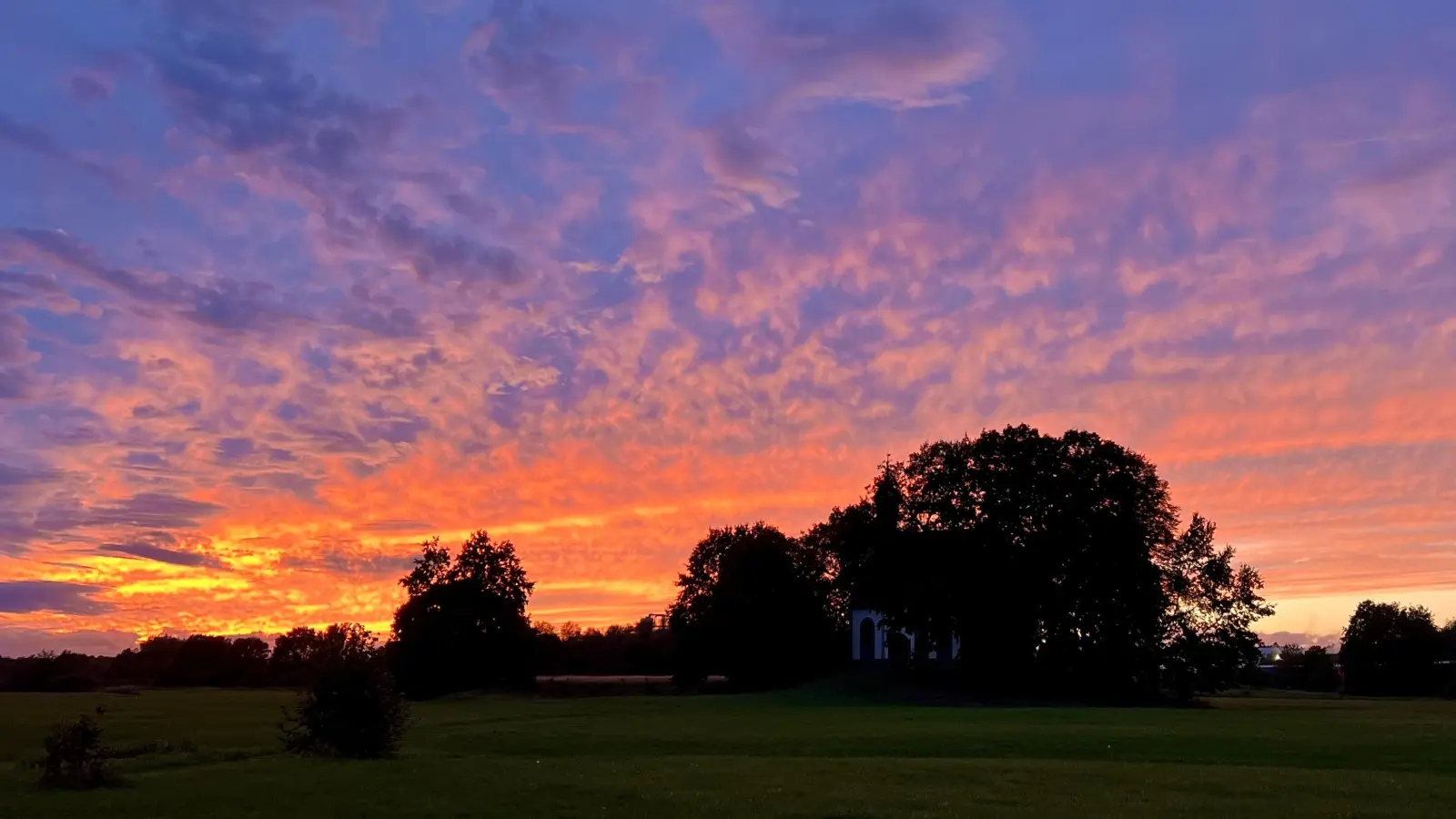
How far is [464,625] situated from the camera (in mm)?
107188

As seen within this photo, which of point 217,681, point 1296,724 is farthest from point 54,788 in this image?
point 217,681

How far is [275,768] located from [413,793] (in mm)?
7790

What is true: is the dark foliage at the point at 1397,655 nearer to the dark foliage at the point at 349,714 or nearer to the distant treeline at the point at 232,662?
the distant treeline at the point at 232,662

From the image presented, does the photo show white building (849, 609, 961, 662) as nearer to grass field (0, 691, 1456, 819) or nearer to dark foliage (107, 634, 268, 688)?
grass field (0, 691, 1456, 819)

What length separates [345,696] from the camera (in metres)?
36.7

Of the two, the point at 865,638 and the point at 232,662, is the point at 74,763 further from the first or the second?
the point at 232,662

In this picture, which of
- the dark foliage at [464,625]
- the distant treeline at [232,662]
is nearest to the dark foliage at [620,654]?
the distant treeline at [232,662]

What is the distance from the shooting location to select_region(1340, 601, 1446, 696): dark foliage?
116188 mm

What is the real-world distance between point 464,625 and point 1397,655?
307 ft

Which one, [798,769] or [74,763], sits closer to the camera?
[74,763]

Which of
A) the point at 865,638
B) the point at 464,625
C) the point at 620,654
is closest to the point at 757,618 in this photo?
the point at 865,638

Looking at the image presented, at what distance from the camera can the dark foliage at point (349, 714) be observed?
3631cm

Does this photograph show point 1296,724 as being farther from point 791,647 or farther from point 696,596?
point 696,596

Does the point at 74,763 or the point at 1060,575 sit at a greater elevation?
the point at 1060,575
